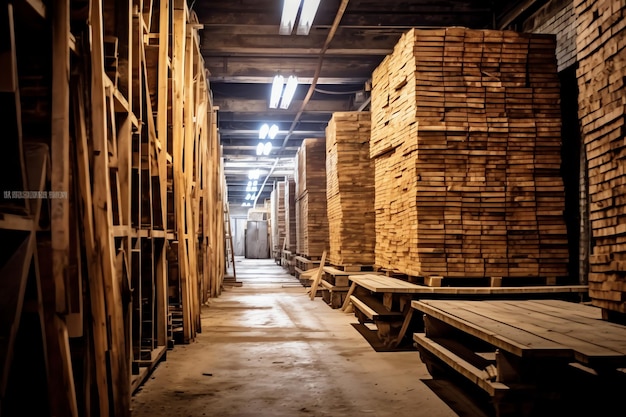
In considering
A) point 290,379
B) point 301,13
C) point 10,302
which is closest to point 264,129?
point 301,13

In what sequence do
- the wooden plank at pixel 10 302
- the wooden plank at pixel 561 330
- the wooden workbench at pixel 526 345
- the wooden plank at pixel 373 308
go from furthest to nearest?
1. the wooden plank at pixel 373 308
2. the wooden workbench at pixel 526 345
3. the wooden plank at pixel 561 330
4. the wooden plank at pixel 10 302

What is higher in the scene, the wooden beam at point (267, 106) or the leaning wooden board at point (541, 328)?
the wooden beam at point (267, 106)

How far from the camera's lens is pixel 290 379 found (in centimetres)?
590

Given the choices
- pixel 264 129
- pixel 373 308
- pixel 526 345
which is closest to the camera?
pixel 526 345

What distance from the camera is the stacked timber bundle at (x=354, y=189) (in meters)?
12.2

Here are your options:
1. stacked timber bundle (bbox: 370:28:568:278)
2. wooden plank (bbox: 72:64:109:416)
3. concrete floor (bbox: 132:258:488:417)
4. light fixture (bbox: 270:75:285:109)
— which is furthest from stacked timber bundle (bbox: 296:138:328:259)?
wooden plank (bbox: 72:64:109:416)

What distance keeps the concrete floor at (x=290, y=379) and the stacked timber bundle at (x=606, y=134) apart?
1588 mm

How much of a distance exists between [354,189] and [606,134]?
7748mm

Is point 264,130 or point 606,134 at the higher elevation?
point 264,130

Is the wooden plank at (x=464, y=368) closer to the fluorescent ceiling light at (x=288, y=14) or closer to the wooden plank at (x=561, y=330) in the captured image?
the wooden plank at (x=561, y=330)

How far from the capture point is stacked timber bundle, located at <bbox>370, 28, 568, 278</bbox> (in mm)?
7320

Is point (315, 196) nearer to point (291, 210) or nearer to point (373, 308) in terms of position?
point (291, 210)

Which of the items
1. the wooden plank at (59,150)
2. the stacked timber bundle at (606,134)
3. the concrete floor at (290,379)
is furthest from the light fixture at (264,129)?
the wooden plank at (59,150)

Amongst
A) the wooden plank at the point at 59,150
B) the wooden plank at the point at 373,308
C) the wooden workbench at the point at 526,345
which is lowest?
the wooden plank at the point at 373,308
